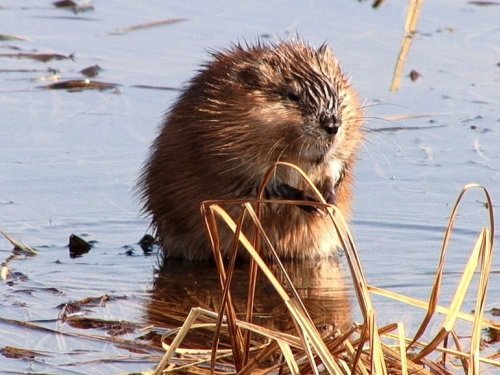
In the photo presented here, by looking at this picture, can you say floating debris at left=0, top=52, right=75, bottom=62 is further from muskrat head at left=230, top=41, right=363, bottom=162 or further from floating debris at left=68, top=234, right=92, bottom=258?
floating debris at left=68, top=234, right=92, bottom=258

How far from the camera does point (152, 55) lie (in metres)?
11.2

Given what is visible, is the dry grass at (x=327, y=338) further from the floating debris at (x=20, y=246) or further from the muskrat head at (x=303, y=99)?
the floating debris at (x=20, y=246)

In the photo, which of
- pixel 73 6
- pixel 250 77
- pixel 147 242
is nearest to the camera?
pixel 250 77

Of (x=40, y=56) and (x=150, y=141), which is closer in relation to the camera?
(x=150, y=141)

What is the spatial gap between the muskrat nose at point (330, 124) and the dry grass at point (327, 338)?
1.68 metres

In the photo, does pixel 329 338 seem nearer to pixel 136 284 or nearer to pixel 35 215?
pixel 136 284

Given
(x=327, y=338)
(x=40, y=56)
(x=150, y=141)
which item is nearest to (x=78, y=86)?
(x=40, y=56)

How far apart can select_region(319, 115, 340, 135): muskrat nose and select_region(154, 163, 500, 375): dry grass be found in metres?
1.68

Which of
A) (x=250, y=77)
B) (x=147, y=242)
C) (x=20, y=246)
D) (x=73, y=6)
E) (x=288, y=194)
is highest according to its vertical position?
(x=250, y=77)

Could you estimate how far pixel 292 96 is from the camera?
754 cm

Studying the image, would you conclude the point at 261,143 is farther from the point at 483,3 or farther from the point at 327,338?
the point at 483,3

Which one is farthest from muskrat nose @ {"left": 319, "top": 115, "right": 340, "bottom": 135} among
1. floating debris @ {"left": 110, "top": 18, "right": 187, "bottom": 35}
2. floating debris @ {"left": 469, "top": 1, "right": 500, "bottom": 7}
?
floating debris @ {"left": 469, "top": 1, "right": 500, "bottom": 7}

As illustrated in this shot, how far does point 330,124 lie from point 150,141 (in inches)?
91.2

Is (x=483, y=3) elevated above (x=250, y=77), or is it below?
below
